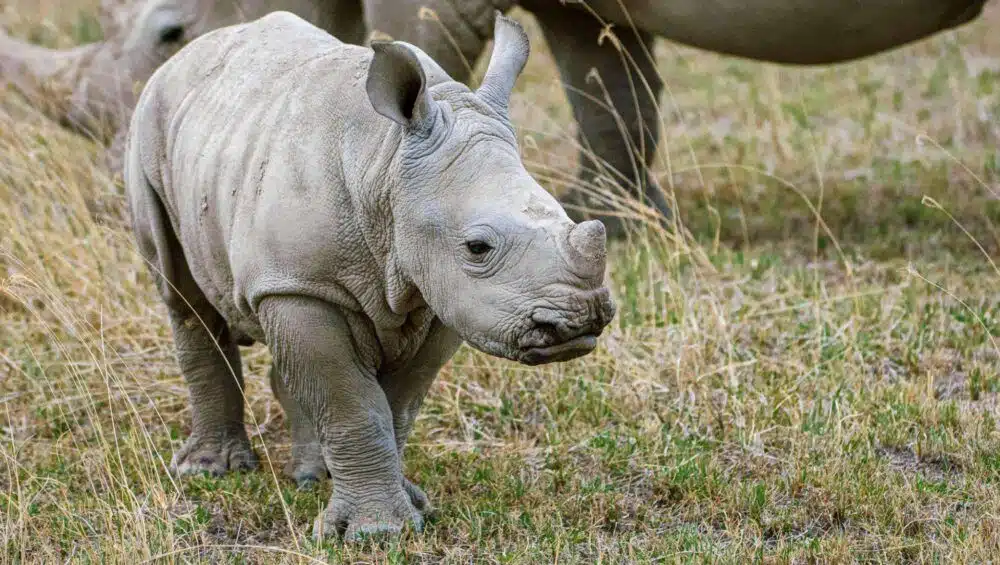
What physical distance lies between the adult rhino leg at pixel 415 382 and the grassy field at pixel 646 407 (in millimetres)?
132

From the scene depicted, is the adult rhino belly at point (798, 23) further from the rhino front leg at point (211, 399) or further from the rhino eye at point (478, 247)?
the rhino eye at point (478, 247)

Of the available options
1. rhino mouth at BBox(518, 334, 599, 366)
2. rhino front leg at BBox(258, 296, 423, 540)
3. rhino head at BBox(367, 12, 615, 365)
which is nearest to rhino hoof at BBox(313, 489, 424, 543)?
rhino front leg at BBox(258, 296, 423, 540)

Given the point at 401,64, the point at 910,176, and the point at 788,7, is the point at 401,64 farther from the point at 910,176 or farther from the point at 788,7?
the point at 910,176

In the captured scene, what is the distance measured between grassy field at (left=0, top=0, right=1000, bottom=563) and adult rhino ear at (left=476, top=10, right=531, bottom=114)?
1218mm

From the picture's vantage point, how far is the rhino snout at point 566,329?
11.9 feet

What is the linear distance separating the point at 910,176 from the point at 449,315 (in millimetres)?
5195

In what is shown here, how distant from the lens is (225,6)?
7.13 meters

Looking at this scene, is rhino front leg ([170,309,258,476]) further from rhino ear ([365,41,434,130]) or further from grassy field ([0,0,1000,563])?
rhino ear ([365,41,434,130])

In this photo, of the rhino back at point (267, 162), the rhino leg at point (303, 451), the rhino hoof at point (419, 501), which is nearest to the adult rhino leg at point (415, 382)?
the rhino hoof at point (419, 501)

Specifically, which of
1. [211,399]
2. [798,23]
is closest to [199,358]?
[211,399]

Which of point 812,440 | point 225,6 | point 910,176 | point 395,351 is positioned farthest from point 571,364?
point 910,176

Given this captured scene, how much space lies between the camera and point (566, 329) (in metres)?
3.64

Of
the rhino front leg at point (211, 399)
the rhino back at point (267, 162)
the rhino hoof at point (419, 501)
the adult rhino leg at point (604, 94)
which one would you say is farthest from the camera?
the adult rhino leg at point (604, 94)

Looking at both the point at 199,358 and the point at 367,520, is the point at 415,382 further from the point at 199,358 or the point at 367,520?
the point at 199,358
